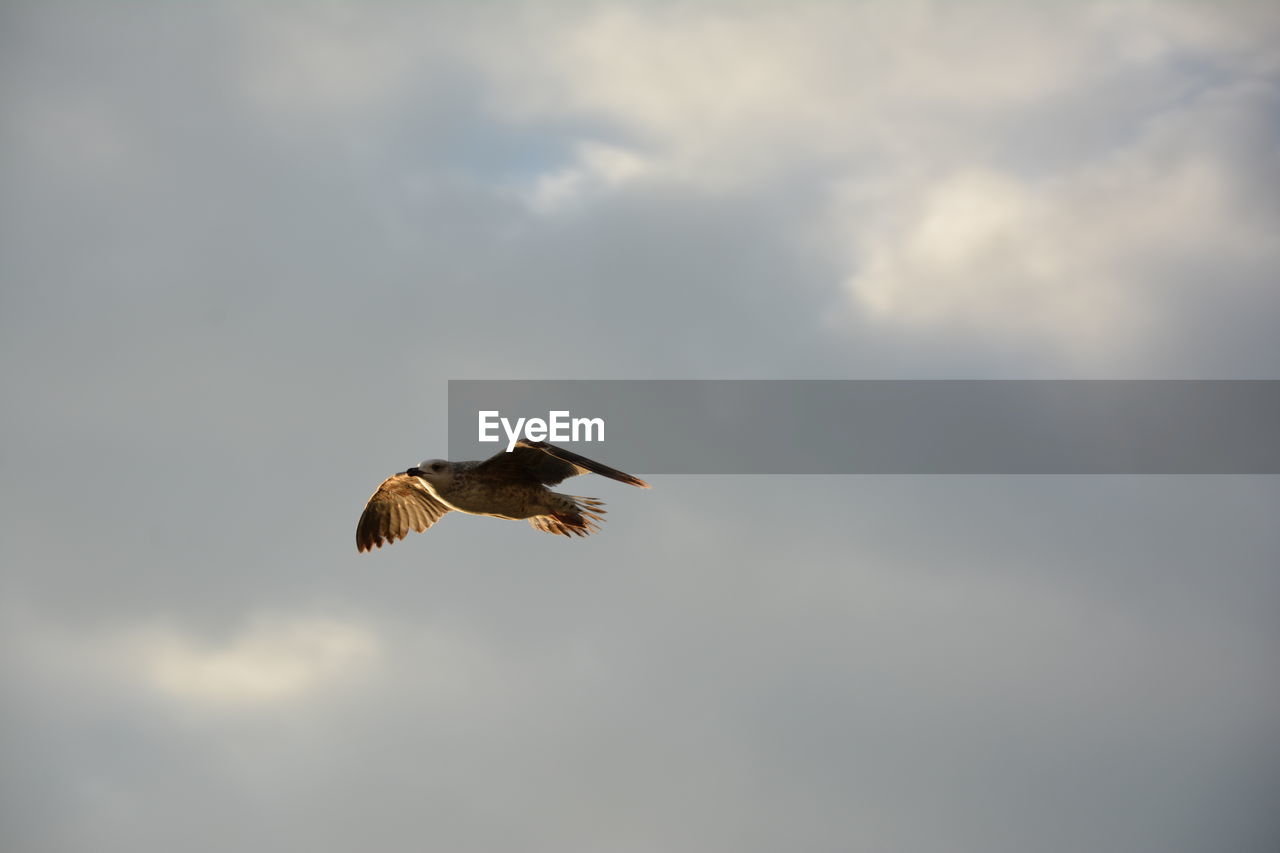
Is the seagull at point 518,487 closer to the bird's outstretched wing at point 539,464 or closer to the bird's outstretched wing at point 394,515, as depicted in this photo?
the bird's outstretched wing at point 539,464

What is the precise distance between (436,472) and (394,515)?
15.9 feet

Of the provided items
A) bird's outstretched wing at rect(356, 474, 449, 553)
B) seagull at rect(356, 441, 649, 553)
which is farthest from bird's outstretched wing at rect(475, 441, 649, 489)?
bird's outstretched wing at rect(356, 474, 449, 553)

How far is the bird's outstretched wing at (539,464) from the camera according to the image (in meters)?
23.3

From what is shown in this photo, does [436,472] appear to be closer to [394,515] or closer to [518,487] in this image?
[518,487]

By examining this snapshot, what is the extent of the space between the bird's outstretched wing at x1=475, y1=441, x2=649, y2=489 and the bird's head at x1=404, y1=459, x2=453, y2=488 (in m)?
0.61

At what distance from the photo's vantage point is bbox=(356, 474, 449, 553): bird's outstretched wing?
97.2 ft

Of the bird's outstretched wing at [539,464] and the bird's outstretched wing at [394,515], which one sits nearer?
the bird's outstretched wing at [539,464]

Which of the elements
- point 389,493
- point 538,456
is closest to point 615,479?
point 538,456

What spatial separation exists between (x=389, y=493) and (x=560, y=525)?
4.71m

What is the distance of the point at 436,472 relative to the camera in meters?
25.6

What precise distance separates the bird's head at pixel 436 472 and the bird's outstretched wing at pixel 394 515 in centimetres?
390

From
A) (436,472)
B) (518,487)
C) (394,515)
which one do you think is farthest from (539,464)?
(394,515)

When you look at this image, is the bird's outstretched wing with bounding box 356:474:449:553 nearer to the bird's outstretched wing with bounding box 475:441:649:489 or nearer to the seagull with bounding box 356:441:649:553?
the seagull with bounding box 356:441:649:553

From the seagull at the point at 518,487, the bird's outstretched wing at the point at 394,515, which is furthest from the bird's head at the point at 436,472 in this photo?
the bird's outstretched wing at the point at 394,515
